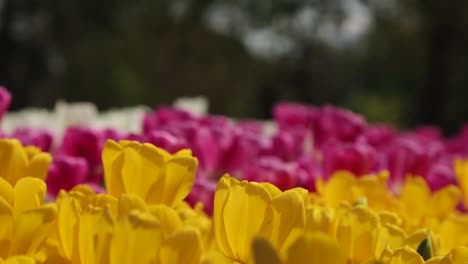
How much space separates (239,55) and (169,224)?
591 inches

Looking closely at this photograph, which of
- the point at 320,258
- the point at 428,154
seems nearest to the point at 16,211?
the point at 320,258

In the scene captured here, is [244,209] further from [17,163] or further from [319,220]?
[17,163]

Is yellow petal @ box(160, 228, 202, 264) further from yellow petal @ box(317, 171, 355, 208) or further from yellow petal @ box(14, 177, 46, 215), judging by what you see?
yellow petal @ box(317, 171, 355, 208)

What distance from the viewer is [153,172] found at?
32.4 inches

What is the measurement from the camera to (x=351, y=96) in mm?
26344

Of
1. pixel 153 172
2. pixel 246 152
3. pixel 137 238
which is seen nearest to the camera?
pixel 137 238

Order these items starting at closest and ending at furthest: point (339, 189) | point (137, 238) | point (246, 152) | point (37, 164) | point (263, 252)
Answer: point (263, 252)
point (137, 238)
point (37, 164)
point (339, 189)
point (246, 152)

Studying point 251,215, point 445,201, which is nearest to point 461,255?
point 251,215

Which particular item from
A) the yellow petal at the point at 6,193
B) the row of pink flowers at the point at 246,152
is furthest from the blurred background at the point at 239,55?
the yellow petal at the point at 6,193

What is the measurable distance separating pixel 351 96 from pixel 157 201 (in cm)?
2580

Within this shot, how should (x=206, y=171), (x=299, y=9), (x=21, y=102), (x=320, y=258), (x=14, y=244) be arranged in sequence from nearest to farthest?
(x=320, y=258)
(x=14, y=244)
(x=206, y=171)
(x=21, y=102)
(x=299, y=9)

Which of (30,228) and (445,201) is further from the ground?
(30,228)

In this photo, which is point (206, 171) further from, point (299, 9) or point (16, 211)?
point (299, 9)

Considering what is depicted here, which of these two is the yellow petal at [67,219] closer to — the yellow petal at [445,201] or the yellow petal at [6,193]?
the yellow petal at [6,193]
